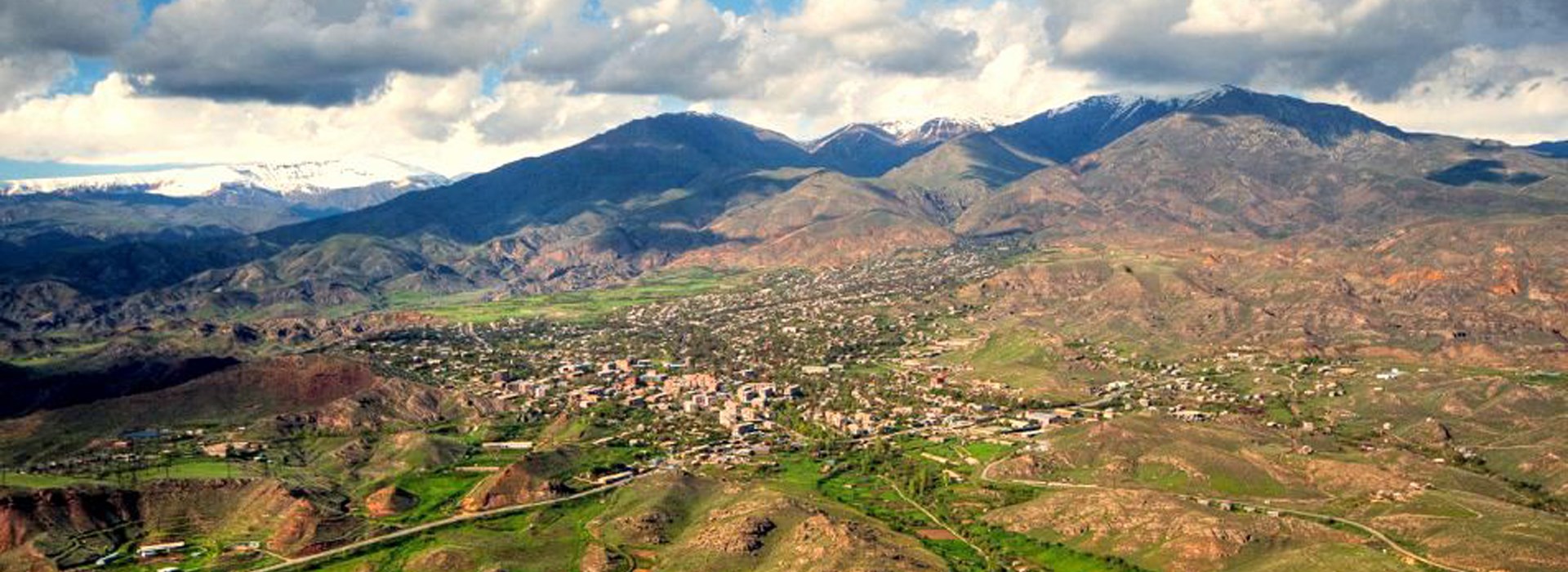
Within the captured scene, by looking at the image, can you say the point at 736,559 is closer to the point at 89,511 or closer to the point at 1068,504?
the point at 1068,504

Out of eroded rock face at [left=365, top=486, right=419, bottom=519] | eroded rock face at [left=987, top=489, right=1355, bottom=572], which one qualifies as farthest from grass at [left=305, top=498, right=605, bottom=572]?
eroded rock face at [left=987, top=489, right=1355, bottom=572]

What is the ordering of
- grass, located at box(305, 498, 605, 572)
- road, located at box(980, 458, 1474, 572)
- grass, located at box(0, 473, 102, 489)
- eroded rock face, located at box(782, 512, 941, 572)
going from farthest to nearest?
grass, located at box(0, 473, 102, 489) → grass, located at box(305, 498, 605, 572) → road, located at box(980, 458, 1474, 572) → eroded rock face, located at box(782, 512, 941, 572)

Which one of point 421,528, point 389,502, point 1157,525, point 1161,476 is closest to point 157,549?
point 389,502

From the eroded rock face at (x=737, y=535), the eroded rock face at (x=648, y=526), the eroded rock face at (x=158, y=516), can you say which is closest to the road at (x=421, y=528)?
the eroded rock face at (x=158, y=516)

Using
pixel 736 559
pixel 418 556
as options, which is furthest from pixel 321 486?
pixel 736 559

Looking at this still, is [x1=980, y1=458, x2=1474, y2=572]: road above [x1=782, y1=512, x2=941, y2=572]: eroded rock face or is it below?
below

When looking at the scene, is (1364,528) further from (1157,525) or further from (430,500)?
(430,500)

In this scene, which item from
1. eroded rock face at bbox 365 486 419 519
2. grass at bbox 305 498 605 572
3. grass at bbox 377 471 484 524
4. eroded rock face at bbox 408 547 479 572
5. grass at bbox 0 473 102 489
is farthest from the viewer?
eroded rock face at bbox 365 486 419 519

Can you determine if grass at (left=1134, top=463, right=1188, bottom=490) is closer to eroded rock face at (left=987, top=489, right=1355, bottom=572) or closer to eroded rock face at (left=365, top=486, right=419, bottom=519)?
eroded rock face at (left=987, top=489, right=1355, bottom=572)

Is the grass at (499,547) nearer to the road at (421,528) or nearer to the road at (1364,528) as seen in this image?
the road at (421,528)
